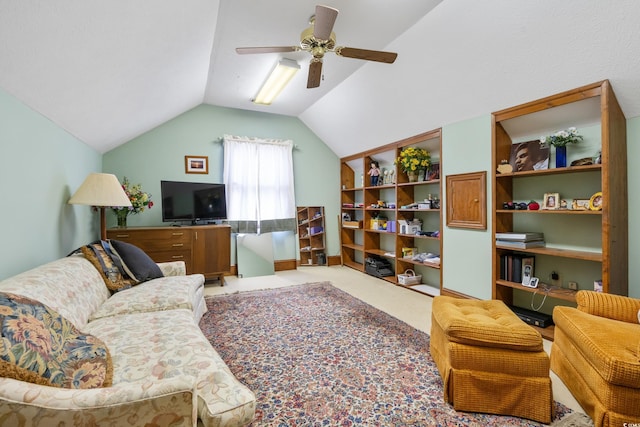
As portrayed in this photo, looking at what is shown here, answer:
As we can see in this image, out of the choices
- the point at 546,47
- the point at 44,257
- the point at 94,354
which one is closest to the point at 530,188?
the point at 546,47

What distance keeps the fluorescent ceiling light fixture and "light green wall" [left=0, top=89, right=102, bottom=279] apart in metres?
2.26

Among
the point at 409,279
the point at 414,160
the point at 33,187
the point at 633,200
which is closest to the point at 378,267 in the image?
the point at 409,279

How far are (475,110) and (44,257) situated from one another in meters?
4.24

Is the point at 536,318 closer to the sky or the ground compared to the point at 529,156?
closer to the ground

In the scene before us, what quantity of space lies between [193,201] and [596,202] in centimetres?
469

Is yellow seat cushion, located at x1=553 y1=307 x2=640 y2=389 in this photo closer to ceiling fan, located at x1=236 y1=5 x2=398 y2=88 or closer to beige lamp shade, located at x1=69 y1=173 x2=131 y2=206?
Answer: ceiling fan, located at x1=236 y1=5 x2=398 y2=88

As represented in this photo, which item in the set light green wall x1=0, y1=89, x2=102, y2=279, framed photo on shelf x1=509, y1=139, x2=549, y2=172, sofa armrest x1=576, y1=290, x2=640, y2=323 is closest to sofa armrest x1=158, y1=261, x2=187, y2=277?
light green wall x1=0, y1=89, x2=102, y2=279

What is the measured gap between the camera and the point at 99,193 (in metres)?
2.66

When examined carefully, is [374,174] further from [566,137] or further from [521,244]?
[566,137]

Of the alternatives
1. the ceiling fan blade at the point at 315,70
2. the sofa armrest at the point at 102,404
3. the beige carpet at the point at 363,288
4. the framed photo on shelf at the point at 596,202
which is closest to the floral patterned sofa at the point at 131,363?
the sofa armrest at the point at 102,404

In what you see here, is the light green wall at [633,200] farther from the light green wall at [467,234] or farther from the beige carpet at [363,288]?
the light green wall at [467,234]

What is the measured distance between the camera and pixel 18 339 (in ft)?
3.01

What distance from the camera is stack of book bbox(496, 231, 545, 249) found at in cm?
277

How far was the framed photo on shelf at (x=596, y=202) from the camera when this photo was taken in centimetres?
231
